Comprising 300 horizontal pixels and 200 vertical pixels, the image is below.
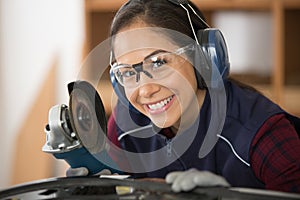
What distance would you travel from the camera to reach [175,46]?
1210mm

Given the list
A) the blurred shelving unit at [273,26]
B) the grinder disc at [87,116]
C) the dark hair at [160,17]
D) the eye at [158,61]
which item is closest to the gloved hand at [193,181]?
the grinder disc at [87,116]

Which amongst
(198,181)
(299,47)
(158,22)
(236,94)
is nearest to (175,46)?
(158,22)

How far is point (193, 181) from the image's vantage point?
792mm

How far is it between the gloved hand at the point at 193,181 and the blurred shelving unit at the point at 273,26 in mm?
2137

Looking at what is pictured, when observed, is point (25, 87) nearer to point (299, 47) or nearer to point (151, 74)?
point (299, 47)

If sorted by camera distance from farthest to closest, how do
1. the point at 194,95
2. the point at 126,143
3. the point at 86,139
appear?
the point at 126,143 < the point at 194,95 < the point at 86,139

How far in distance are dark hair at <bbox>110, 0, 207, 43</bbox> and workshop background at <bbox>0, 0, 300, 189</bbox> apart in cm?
184

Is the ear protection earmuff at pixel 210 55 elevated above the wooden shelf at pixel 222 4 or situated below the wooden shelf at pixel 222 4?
below

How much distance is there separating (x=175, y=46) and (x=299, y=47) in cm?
214

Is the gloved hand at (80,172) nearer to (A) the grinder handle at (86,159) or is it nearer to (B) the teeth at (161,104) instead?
(A) the grinder handle at (86,159)

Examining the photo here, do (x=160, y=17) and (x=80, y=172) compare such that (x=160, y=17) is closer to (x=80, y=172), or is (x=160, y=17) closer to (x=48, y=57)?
Answer: (x=80, y=172)

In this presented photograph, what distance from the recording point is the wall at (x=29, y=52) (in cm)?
→ 334

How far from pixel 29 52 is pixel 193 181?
271 centimetres

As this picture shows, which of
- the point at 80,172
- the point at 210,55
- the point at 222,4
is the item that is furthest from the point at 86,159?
the point at 222,4
